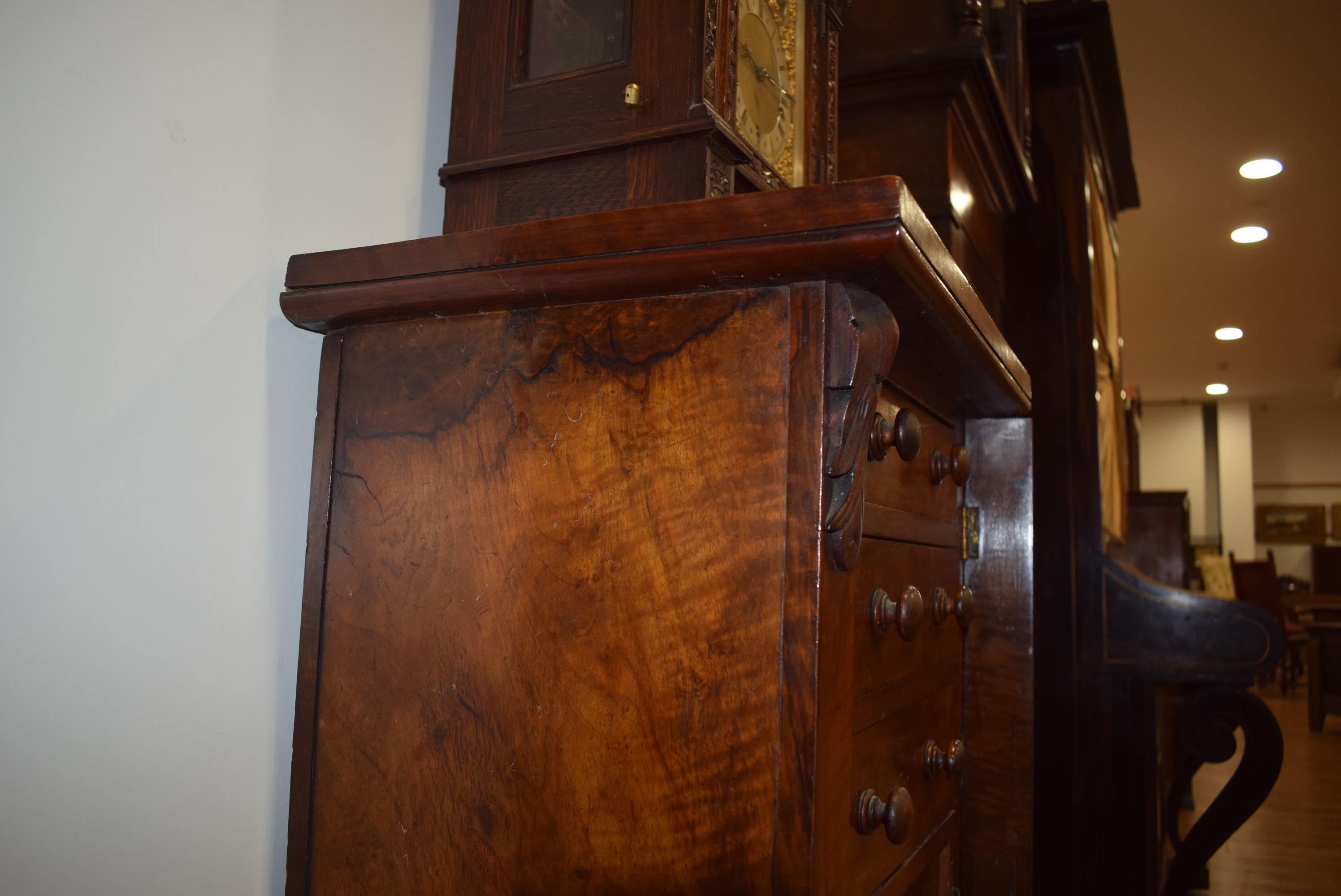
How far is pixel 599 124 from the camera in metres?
0.90

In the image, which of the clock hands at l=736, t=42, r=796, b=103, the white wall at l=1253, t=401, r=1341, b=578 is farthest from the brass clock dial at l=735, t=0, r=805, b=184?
the white wall at l=1253, t=401, r=1341, b=578

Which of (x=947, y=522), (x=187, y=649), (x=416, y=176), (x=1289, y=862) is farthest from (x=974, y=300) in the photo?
(x=1289, y=862)

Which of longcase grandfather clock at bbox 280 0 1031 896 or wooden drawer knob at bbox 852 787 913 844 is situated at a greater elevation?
longcase grandfather clock at bbox 280 0 1031 896

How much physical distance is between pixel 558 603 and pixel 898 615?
11.6 inches

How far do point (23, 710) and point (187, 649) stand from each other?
0.44ft

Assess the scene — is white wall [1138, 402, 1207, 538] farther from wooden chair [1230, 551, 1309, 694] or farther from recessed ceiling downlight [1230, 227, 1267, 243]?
recessed ceiling downlight [1230, 227, 1267, 243]

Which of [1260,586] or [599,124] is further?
[1260,586]

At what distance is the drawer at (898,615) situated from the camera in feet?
2.48

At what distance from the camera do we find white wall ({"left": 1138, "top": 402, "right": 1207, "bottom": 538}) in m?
12.0

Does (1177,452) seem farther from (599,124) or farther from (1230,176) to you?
(599,124)

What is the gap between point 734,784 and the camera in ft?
2.03

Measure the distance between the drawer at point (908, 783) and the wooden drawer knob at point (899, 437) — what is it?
234 millimetres

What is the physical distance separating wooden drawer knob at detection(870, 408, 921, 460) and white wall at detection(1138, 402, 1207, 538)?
12698mm

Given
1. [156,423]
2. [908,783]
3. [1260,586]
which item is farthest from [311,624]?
[1260,586]
